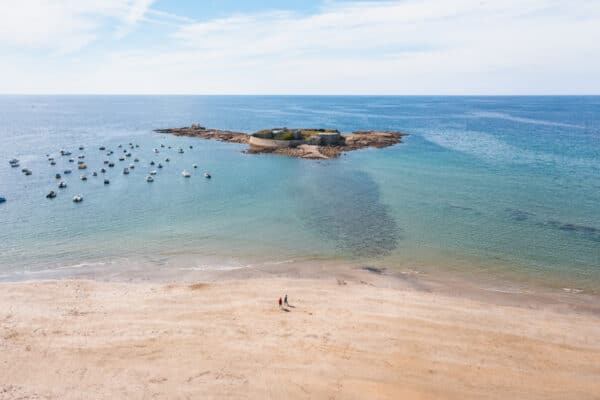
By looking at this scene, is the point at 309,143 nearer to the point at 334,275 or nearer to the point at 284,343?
the point at 334,275

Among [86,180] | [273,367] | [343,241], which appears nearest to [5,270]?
[273,367]

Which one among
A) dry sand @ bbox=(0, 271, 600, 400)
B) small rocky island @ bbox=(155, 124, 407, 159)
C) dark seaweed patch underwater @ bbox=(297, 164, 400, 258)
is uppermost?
small rocky island @ bbox=(155, 124, 407, 159)

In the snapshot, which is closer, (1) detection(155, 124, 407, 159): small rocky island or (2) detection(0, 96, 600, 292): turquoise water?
(2) detection(0, 96, 600, 292): turquoise water

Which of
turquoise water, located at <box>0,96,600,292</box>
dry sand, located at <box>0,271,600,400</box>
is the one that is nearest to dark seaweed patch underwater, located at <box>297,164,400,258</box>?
turquoise water, located at <box>0,96,600,292</box>

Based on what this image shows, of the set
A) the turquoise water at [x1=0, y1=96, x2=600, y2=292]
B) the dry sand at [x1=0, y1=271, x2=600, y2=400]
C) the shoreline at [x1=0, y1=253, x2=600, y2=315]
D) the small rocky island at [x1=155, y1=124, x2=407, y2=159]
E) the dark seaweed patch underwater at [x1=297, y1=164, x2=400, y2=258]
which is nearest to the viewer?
the dry sand at [x1=0, y1=271, x2=600, y2=400]

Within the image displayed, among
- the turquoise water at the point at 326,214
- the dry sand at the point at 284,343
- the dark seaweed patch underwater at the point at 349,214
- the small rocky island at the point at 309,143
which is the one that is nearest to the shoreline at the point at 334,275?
the turquoise water at the point at 326,214

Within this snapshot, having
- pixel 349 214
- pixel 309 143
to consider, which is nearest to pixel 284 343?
pixel 349 214

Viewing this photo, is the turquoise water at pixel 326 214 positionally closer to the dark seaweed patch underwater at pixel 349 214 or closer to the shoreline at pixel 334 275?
the dark seaweed patch underwater at pixel 349 214

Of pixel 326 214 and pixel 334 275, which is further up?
pixel 326 214

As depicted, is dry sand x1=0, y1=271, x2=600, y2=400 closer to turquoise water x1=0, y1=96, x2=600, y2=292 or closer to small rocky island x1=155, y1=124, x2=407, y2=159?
turquoise water x1=0, y1=96, x2=600, y2=292
